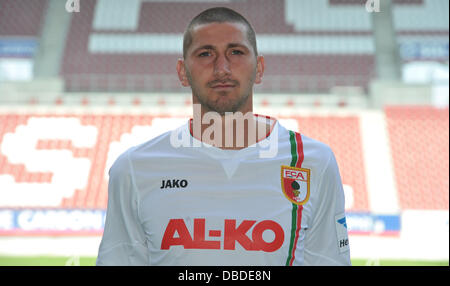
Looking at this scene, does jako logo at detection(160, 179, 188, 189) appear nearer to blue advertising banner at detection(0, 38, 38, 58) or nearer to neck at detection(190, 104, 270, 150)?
neck at detection(190, 104, 270, 150)

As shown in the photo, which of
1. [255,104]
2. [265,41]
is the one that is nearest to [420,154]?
[255,104]

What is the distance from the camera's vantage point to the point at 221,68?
4.09 ft

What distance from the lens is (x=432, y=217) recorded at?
8578 mm

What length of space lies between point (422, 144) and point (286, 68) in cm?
475

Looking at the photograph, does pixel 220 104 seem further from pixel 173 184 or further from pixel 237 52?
pixel 173 184

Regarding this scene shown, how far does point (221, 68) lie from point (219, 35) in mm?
120

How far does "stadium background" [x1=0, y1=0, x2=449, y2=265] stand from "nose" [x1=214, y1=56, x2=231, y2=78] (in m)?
7.18

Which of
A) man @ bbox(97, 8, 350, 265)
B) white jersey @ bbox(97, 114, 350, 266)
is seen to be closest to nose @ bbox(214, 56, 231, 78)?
man @ bbox(97, 8, 350, 265)

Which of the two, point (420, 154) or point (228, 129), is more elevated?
point (420, 154)

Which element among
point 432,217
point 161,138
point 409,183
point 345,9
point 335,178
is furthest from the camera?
point 345,9

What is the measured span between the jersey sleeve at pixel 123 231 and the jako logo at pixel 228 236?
0.12 metres

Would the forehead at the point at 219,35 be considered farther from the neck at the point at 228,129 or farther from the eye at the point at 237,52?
the neck at the point at 228,129
